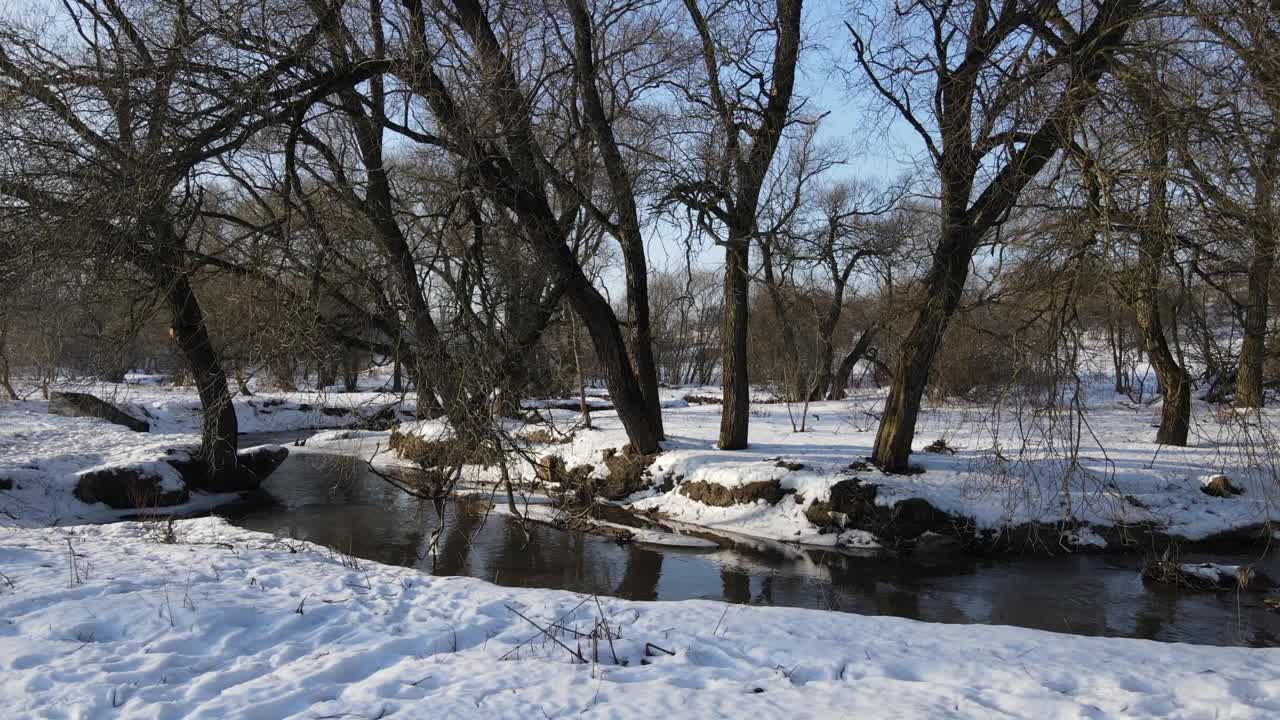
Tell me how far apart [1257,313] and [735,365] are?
327 inches

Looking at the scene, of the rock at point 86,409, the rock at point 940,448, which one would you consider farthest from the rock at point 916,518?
the rock at point 86,409

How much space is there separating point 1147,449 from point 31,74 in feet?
55.8

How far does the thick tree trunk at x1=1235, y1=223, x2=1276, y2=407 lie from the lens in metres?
6.21

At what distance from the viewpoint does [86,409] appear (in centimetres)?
2256

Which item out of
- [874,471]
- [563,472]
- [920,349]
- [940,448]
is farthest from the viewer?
[563,472]

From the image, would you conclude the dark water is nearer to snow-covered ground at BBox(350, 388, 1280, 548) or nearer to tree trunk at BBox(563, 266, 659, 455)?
snow-covered ground at BBox(350, 388, 1280, 548)

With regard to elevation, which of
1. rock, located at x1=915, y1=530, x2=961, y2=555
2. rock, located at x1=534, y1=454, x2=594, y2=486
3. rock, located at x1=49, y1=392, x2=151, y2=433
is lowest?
rock, located at x1=915, y1=530, x2=961, y2=555

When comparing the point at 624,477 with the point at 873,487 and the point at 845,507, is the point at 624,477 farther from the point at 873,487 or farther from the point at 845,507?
the point at 873,487

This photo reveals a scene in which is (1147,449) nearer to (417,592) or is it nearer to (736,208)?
(736,208)

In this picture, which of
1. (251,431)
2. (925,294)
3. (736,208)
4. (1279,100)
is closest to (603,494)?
(736,208)

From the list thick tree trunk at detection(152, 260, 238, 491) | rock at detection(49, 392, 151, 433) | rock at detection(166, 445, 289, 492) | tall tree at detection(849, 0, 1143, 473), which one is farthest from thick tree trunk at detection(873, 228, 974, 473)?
rock at detection(49, 392, 151, 433)

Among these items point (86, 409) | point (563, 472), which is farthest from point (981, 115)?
point (86, 409)

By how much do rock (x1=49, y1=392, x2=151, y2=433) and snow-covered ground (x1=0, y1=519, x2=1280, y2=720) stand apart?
18590 millimetres

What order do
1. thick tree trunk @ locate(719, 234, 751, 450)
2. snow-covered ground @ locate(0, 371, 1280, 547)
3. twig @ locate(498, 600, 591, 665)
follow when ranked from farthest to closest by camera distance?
thick tree trunk @ locate(719, 234, 751, 450) → snow-covered ground @ locate(0, 371, 1280, 547) → twig @ locate(498, 600, 591, 665)
